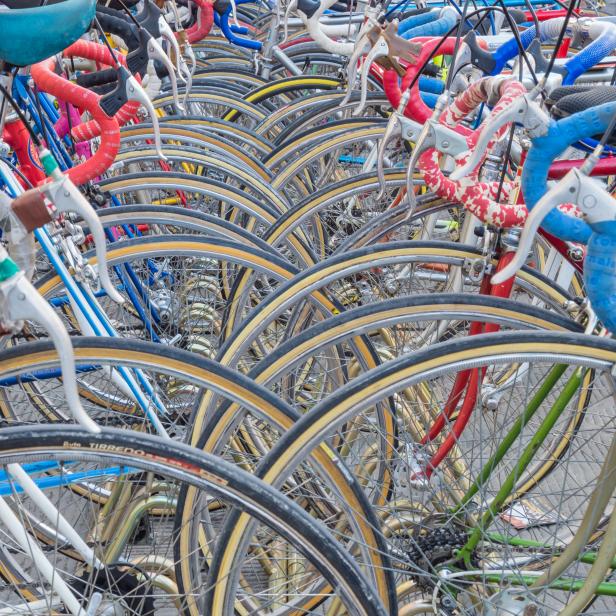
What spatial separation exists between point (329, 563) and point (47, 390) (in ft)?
5.09

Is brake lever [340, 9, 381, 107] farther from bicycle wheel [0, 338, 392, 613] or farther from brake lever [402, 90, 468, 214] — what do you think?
bicycle wheel [0, 338, 392, 613]

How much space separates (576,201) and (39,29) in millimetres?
1156

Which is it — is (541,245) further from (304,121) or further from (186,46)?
(186,46)

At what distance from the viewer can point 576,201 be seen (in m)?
1.76

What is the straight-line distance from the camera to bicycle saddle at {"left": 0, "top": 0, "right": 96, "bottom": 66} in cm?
178

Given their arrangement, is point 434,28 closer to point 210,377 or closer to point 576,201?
point 576,201

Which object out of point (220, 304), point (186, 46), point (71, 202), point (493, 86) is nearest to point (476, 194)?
point (493, 86)

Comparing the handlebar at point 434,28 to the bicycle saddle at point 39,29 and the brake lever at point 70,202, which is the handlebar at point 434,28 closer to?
the bicycle saddle at point 39,29

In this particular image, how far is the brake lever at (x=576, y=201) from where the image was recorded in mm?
1730

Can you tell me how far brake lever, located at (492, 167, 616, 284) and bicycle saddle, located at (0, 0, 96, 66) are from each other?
1035 mm

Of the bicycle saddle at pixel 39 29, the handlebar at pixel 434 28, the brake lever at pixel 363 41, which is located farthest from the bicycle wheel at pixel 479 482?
the handlebar at pixel 434 28

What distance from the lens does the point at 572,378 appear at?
2.08 metres

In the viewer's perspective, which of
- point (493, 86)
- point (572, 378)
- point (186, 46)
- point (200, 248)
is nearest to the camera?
→ point (572, 378)

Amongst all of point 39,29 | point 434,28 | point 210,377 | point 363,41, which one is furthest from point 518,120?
point 434,28
